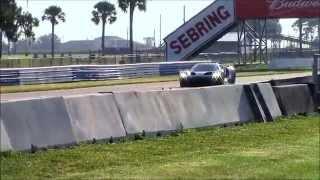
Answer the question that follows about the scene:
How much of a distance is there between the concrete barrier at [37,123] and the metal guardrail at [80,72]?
26.6 meters

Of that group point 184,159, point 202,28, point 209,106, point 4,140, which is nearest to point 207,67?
point 209,106

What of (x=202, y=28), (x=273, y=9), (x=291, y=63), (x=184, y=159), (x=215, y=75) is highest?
(x=273, y=9)

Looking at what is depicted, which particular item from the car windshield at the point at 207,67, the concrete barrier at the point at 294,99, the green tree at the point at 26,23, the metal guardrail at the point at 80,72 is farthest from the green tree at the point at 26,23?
the concrete barrier at the point at 294,99

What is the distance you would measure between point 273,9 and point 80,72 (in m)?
21.4

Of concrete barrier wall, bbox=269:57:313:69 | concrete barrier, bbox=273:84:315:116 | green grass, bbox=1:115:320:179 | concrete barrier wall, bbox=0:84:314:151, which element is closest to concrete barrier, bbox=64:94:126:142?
concrete barrier wall, bbox=0:84:314:151

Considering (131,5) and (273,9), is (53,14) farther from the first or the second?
(273,9)

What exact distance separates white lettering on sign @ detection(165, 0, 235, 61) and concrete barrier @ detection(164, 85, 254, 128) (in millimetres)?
41581

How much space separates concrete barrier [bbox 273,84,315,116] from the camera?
644 inches

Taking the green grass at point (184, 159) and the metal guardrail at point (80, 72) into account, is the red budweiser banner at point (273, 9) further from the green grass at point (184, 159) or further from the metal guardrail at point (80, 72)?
the green grass at point (184, 159)

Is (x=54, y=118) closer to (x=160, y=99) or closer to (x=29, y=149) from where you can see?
(x=29, y=149)

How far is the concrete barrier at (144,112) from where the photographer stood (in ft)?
39.7

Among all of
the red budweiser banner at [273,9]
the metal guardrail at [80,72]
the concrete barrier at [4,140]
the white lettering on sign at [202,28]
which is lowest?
the metal guardrail at [80,72]

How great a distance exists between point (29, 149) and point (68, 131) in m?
0.92

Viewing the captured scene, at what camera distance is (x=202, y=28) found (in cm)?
5672
